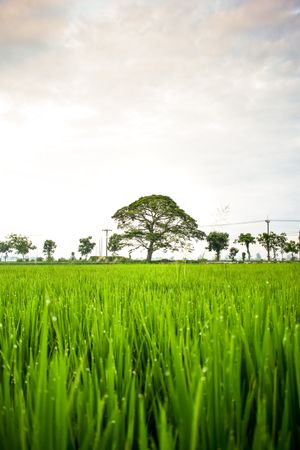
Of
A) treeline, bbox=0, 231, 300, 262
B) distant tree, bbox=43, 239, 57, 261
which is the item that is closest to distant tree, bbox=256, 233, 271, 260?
treeline, bbox=0, 231, 300, 262

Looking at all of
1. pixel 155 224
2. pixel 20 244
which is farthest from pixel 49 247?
pixel 155 224

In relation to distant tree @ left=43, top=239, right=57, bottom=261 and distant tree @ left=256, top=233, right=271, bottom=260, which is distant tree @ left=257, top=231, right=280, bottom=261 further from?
distant tree @ left=43, top=239, right=57, bottom=261

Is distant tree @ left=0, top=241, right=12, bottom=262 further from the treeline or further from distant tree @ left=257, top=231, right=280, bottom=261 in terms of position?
distant tree @ left=257, top=231, right=280, bottom=261

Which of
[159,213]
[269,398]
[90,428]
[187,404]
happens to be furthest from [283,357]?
[159,213]

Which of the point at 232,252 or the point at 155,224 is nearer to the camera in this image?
the point at 155,224

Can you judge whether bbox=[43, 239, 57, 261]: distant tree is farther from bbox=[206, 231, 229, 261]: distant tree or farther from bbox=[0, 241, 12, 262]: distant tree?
bbox=[206, 231, 229, 261]: distant tree

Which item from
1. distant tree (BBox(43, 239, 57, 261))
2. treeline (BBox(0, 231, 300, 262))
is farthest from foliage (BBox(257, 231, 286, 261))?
distant tree (BBox(43, 239, 57, 261))

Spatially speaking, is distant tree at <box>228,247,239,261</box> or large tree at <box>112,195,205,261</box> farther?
distant tree at <box>228,247,239,261</box>

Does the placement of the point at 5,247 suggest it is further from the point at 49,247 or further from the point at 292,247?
the point at 292,247

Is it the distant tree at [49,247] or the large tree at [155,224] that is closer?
the large tree at [155,224]

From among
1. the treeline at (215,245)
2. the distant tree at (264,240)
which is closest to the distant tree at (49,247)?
the treeline at (215,245)

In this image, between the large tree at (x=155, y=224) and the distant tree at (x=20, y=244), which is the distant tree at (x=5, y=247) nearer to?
the distant tree at (x=20, y=244)

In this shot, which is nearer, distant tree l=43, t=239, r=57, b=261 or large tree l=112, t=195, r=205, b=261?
large tree l=112, t=195, r=205, b=261

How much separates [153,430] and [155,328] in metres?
0.69
